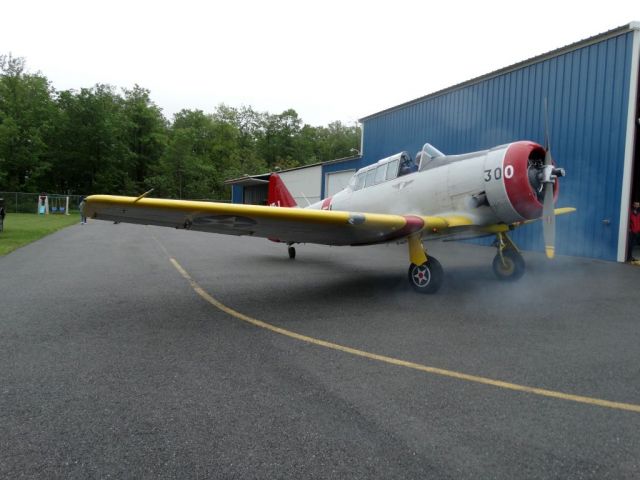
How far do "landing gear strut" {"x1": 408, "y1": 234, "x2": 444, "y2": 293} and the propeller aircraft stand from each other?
15mm

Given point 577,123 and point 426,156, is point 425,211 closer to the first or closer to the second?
point 426,156

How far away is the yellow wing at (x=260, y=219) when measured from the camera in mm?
4827

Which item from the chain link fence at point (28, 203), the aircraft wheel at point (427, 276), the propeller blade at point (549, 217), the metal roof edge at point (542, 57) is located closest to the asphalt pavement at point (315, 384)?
the aircraft wheel at point (427, 276)

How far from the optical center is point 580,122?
11.4m

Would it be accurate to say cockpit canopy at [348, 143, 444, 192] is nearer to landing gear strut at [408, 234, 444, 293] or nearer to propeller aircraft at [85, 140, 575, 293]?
propeller aircraft at [85, 140, 575, 293]

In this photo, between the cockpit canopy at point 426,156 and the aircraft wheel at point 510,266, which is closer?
the cockpit canopy at point 426,156

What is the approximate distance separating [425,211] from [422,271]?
45.5 inches

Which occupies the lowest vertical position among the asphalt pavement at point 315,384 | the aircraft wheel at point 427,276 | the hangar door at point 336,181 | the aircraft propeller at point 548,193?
the asphalt pavement at point 315,384

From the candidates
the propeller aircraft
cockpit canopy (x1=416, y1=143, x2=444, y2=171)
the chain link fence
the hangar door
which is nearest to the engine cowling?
the propeller aircraft

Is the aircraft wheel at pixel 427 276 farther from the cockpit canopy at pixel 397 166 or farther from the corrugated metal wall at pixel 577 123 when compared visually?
the corrugated metal wall at pixel 577 123

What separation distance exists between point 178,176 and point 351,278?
55.1 m

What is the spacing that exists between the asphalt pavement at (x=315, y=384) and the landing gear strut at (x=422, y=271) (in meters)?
0.26

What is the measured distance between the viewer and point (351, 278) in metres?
7.93

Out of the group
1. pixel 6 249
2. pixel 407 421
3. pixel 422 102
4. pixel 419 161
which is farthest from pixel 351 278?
pixel 422 102
